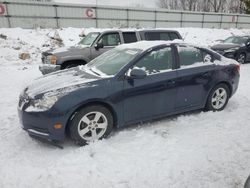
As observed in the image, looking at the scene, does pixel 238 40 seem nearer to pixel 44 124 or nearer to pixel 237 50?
pixel 237 50

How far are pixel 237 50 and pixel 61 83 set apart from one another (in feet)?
34.7

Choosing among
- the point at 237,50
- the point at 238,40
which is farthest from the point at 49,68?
the point at 238,40

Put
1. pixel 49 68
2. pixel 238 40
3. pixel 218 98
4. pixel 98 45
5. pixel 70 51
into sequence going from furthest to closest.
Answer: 1. pixel 238 40
2. pixel 98 45
3. pixel 70 51
4. pixel 49 68
5. pixel 218 98

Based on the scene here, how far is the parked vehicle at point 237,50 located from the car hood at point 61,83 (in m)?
9.53

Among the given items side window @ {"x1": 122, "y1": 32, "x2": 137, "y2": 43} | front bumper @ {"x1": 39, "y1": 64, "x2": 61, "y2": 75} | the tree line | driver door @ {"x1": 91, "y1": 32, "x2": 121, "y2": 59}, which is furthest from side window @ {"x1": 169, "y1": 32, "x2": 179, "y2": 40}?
the tree line

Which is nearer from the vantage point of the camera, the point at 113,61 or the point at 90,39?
the point at 113,61

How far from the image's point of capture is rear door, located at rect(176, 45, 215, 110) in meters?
4.51

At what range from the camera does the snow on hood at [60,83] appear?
3669mm

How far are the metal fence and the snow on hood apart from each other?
15.1 meters

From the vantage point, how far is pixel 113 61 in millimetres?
4535

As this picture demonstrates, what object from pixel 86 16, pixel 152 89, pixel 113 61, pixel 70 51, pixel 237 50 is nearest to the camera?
pixel 152 89

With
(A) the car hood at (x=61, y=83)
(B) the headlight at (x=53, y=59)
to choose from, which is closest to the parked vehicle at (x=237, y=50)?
(B) the headlight at (x=53, y=59)

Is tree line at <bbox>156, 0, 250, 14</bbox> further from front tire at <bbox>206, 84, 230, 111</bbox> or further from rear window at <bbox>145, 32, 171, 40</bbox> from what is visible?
front tire at <bbox>206, 84, 230, 111</bbox>

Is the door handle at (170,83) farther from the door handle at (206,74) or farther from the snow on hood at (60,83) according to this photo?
the snow on hood at (60,83)
